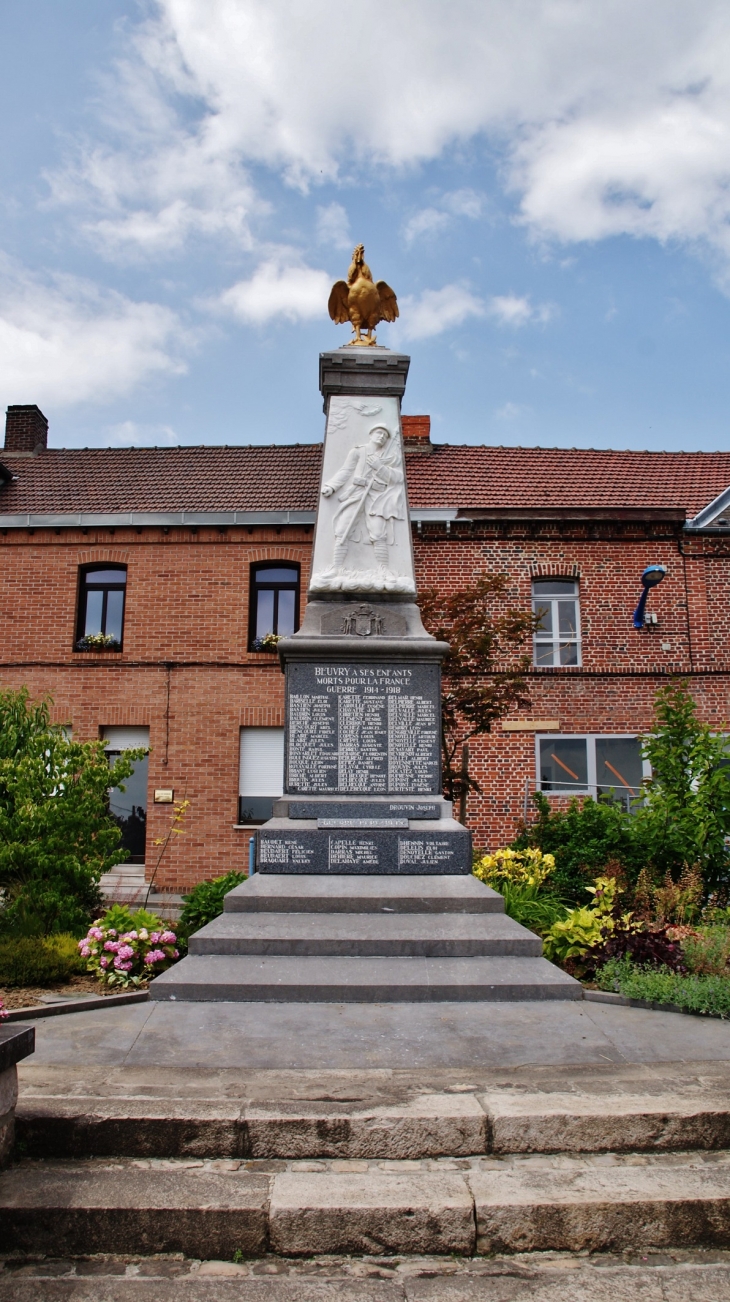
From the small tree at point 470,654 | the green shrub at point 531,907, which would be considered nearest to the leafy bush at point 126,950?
the green shrub at point 531,907

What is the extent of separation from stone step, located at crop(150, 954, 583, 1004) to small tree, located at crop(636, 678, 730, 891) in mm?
3391

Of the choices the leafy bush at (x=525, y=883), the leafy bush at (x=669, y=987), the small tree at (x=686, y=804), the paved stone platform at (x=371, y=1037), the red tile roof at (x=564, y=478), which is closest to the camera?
the paved stone platform at (x=371, y=1037)

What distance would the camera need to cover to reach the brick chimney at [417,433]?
1798 centimetres

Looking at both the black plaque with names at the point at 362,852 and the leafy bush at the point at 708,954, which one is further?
the black plaque with names at the point at 362,852

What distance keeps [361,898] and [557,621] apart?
10.5m

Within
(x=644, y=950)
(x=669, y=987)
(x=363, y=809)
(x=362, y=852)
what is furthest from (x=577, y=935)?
(x=363, y=809)

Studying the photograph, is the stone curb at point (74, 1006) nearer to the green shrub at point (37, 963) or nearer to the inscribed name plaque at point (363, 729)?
the green shrub at point (37, 963)

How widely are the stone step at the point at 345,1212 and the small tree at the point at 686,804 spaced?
546 centimetres

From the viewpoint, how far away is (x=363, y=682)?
777 cm

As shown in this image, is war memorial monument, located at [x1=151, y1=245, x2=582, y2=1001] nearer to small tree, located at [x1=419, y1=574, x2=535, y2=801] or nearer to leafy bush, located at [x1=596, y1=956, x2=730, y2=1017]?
leafy bush, located at [x1=596, y1=956, x2=730, y2=1017]

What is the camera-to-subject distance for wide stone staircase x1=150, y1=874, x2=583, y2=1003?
5309 millimetres

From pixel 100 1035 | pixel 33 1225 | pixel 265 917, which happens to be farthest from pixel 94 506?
pixel 33 1225

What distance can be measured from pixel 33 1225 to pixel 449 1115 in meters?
1.56

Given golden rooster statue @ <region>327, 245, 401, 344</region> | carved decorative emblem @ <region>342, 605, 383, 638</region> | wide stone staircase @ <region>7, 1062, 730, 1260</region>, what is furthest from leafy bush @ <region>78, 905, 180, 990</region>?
golden rooster statue @ <region>327, 245, 401, 344</region>
